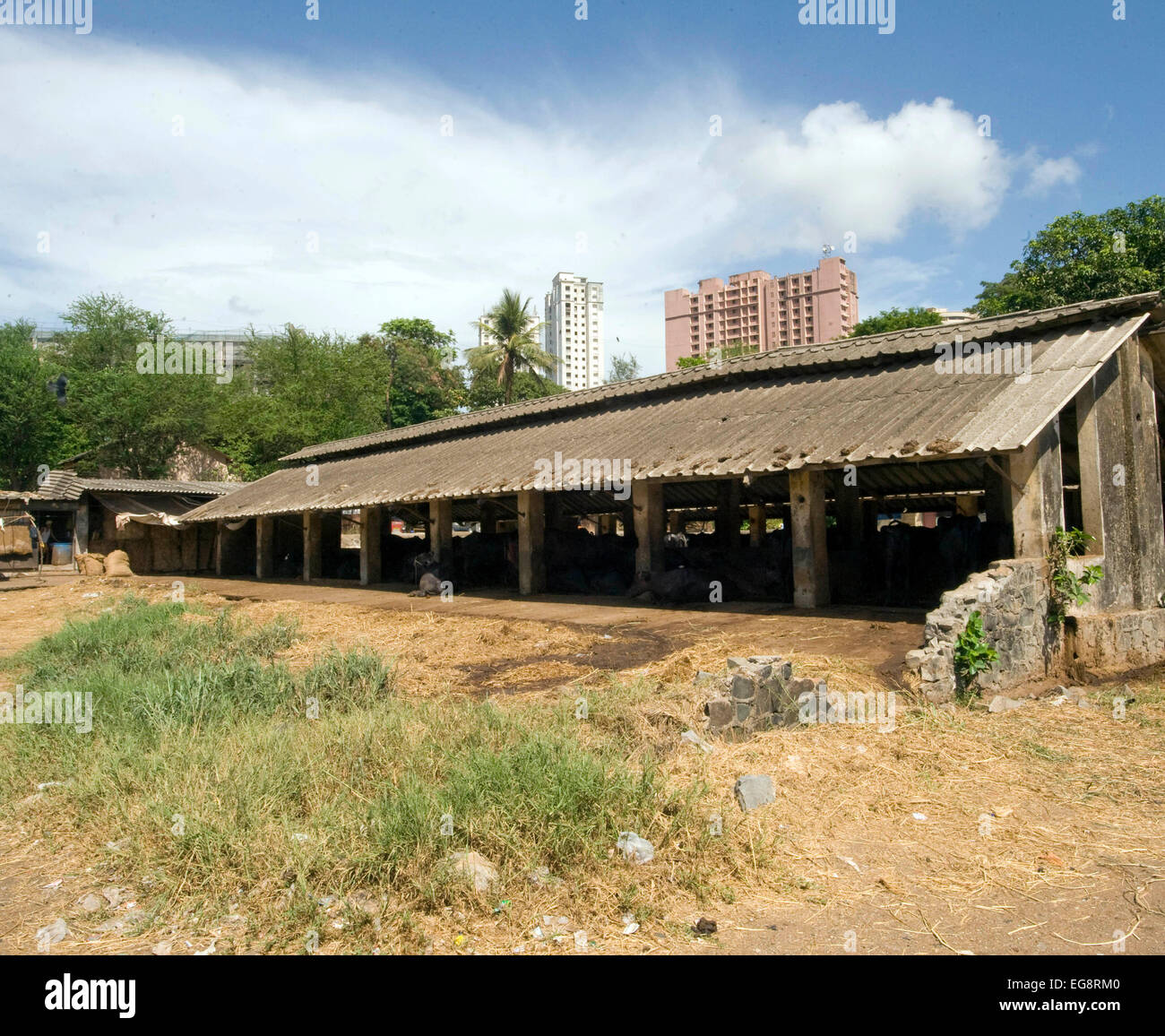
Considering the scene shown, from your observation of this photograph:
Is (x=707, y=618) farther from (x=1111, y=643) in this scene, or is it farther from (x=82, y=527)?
(x=82, y=527)

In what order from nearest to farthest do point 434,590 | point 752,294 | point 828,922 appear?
1. point 828,922
2. point 434,590
3. point 752,294

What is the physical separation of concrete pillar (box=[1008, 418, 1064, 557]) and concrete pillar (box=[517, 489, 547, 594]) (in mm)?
9111

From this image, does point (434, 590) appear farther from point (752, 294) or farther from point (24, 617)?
point (752, 294)

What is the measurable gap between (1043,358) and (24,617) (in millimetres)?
18369

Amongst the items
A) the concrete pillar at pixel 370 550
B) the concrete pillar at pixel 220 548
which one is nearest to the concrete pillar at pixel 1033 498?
the concrete pillar at pixel 370 550

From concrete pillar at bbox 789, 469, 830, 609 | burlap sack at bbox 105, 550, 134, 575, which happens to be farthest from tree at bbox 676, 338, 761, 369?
concrete pillar at bbox 789, 469, 830, 609

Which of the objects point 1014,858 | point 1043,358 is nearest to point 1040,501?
point 1043,358

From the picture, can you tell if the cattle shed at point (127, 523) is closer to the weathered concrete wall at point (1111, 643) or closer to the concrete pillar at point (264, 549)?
the concrete pillar at point (264, 549)

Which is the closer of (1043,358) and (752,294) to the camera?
(1043,358)

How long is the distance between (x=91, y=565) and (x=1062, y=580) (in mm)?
27312

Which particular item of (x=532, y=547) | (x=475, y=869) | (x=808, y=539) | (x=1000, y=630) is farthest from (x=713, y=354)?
(x=475, y=869)

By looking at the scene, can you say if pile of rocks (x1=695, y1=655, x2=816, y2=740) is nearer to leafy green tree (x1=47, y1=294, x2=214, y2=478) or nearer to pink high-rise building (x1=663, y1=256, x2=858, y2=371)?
leafy green tree (x1=47, y1=294, x2=214, y2=478)

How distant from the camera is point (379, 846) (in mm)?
4059

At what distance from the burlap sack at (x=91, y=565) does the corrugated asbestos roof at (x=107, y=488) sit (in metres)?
2.48
